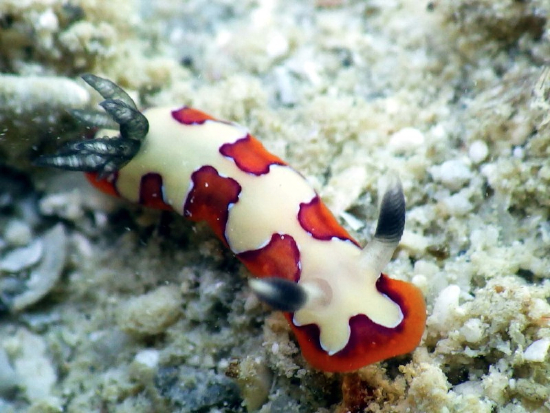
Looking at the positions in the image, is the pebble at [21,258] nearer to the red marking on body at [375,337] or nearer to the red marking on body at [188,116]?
the red marking on body at [188,116]

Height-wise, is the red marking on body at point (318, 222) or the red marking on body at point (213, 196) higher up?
the red marking on body at point (318, 222)

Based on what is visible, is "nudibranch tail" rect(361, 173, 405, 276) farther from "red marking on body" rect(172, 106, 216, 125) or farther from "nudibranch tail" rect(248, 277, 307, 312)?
"red marking on body" rect(172, 106, 216, 125)

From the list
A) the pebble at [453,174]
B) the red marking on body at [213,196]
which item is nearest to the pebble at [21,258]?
the red marking on body at [213,196]

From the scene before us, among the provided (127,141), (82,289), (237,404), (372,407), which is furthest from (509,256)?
(82,289)

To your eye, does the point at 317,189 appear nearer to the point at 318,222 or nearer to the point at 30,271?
the point at 318,222

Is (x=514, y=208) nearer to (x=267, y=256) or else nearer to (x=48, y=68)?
(x=267, y=256)

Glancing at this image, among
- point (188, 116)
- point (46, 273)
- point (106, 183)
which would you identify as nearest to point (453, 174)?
point (188, 116)
